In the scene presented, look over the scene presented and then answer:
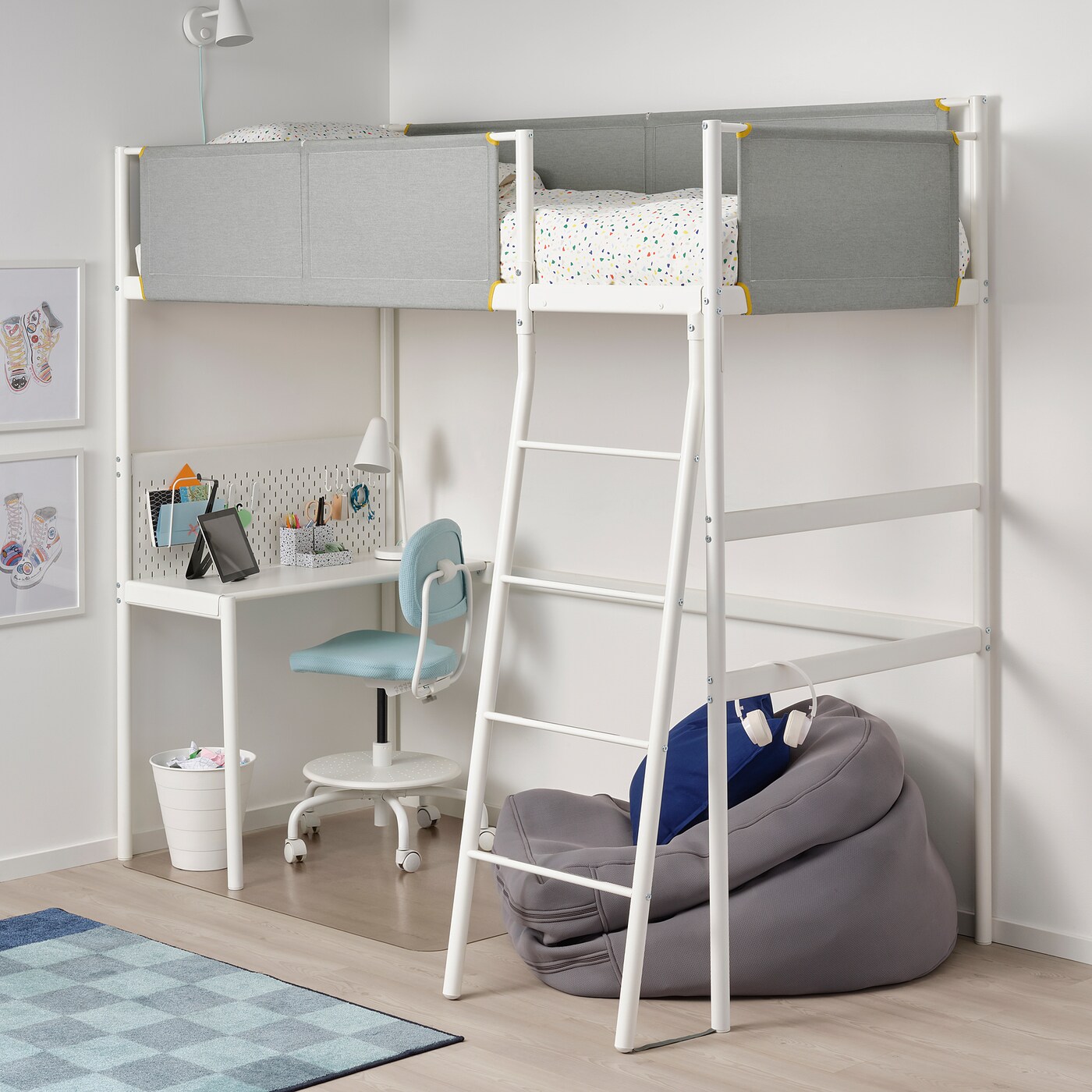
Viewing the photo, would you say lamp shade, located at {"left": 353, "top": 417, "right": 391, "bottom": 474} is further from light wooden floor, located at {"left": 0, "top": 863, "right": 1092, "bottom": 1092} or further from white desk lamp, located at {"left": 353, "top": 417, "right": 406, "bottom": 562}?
light wooden floor, located at {"left": 0, "top": 863, "right": 1092, "bottom": 1092}

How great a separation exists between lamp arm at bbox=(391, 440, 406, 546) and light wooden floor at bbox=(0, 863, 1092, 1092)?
4.23ft

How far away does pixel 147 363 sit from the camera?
4.29 metres

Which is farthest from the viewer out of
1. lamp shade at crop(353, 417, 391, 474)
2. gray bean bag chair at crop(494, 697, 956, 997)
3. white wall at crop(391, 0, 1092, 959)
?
lamp shade at crop(353, 417, 391, 474)

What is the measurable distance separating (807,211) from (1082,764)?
1345mm

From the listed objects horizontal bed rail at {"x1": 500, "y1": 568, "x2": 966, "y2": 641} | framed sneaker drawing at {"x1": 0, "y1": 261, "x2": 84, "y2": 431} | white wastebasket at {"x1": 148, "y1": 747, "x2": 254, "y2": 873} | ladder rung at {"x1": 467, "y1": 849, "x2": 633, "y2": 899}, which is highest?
framed sneaker drawing at {"x1": 0, "y1": 261, "x2": 84, "y2": 431}

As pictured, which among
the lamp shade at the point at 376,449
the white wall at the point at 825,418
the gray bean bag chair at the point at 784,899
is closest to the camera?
the gray bean bag chair at the point at 784,899

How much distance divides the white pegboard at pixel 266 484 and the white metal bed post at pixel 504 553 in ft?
4.47

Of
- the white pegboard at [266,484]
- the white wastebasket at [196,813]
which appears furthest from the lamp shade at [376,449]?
the white wastebasket at [196,813]

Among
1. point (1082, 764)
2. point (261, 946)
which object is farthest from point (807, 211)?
point (261, 946)

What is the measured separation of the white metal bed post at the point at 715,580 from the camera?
2.91 meters

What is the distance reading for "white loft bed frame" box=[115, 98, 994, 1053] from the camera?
9.85 ft

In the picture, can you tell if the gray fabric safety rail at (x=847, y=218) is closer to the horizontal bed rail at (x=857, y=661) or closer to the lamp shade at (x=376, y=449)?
the horizontal bed rail at (x=857, y=661)

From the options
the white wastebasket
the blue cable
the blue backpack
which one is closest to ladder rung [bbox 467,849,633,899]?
the blue backpack

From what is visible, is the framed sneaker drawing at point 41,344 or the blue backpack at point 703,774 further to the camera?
the framed sneaker drawing at point 41,344
